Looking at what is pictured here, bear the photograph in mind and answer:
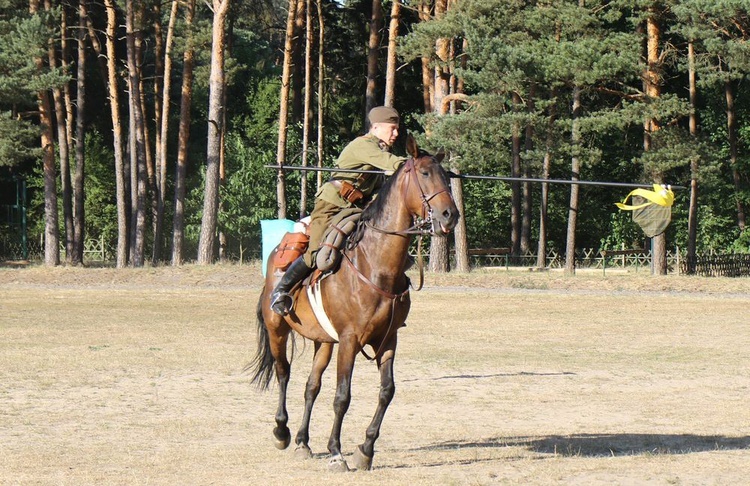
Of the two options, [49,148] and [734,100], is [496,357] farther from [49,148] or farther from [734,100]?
[734,100]

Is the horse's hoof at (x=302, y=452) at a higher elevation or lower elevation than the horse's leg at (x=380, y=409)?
lower

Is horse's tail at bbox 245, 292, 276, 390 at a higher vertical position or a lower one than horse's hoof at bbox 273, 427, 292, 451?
higher

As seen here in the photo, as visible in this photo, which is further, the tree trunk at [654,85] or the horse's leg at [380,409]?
the tree trunk at [654,85]

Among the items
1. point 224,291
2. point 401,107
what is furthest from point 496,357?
point 401,107

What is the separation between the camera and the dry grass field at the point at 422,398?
9.75 meters

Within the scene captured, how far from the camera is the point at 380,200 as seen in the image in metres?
9.75

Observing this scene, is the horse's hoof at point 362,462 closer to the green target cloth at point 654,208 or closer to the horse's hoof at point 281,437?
the horse's hoof at point 281,437

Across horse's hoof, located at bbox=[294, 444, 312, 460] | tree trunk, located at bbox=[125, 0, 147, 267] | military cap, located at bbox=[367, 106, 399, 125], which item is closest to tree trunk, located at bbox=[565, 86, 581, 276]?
tree trunk, located at bbox=[125, 0, 147, 267]

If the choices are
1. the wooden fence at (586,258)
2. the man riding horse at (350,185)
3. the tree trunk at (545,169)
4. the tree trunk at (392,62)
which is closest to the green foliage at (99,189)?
the wooden fence at (586,258)

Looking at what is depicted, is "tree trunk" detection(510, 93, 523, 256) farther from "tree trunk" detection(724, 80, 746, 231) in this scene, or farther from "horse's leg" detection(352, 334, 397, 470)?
"horse's leg" detection(352, 334, 397, 470)

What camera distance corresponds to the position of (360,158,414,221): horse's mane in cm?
959

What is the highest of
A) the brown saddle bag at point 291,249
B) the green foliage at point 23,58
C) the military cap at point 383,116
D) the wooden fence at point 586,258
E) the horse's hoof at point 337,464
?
the green foliage at point 23,58

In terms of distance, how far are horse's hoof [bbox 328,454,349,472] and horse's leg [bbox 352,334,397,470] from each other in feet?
0.40

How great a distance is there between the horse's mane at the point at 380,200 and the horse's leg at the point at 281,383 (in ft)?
7.35
